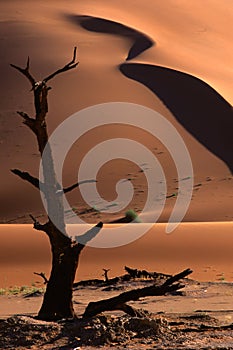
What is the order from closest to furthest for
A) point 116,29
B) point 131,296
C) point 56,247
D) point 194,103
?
point 131,296, point 56,247, point 194,103, point 116,29

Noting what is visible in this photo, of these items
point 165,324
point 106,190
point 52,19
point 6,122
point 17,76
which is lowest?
point 165,324

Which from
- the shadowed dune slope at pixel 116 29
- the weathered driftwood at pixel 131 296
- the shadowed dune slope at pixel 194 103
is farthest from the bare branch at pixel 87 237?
the shadowed dune slope at pixel 116 29

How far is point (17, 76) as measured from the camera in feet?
134

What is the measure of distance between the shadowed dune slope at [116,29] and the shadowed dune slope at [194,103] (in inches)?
172

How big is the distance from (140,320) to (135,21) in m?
46.2

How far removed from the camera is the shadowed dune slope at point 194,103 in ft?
121

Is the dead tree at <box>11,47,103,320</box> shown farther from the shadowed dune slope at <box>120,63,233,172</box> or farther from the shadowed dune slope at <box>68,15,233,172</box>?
the shadowed dune slope at <box>120,63,233,172</box>

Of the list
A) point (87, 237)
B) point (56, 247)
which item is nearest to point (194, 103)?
point (56, 247)

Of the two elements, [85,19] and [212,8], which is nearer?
[85,19]

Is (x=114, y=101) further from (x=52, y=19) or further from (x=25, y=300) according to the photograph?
(x=25, y=300)

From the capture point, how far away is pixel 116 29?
163ft

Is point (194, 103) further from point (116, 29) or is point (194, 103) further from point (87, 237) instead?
point (87, 237)

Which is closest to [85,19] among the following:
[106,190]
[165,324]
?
[106,190]

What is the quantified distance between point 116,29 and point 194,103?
1156 centimetres
